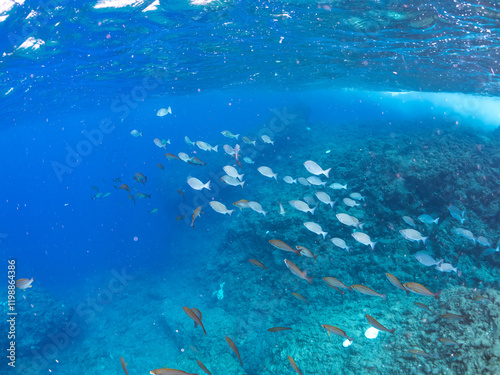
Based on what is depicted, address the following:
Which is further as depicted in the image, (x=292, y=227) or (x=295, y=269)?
(x=292, y=227)

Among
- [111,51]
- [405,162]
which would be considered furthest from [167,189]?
[405,162]

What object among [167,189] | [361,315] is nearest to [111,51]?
[167,189]

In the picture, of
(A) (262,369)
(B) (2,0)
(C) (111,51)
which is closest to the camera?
(A) (262,369)

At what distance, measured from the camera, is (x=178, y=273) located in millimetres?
19281

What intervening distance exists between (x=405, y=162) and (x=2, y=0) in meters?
19.1

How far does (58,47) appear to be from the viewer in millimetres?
15359

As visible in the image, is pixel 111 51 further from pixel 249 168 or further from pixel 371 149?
pixel 371 149

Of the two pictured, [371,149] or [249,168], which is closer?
[371,149]

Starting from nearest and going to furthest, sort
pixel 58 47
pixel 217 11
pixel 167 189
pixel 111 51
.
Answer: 1. pixel 217 11
2. pixel 58 47
3. pixel 111 51
4. pixel 167 189

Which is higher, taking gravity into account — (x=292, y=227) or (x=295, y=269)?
(x=295, y=269)

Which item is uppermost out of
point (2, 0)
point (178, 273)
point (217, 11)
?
point (2, 0)

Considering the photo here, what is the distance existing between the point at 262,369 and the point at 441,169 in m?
11.2

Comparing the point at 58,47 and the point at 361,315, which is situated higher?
the point at 58,47

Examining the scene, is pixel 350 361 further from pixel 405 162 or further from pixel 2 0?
pixel 2 0
